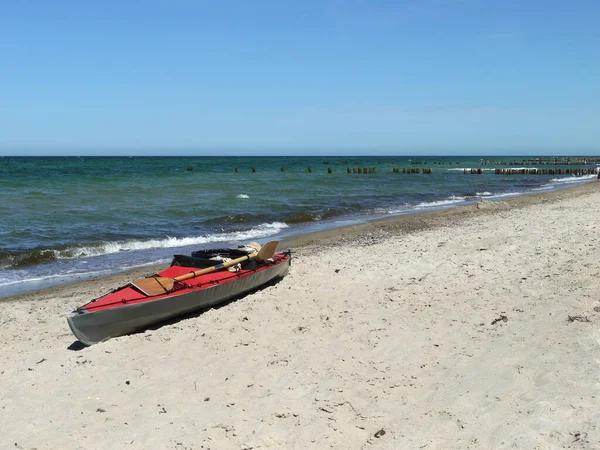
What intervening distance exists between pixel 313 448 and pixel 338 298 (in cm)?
415

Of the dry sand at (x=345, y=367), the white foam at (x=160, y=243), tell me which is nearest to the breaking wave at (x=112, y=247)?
the white foam at (x=160, y=243)

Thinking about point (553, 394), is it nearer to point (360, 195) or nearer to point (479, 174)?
point (360, 195)

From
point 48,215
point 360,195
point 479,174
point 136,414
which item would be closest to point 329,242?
point 136,414

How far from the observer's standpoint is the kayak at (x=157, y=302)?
7.32m

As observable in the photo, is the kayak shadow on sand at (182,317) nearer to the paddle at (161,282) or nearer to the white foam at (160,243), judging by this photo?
the paddle at (161,282)

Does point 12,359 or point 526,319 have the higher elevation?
point 526,319

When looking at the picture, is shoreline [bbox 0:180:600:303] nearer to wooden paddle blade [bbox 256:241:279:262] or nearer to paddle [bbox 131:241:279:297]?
paddle [bbox 131:241:279:297]

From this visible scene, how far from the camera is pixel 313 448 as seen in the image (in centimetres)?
452

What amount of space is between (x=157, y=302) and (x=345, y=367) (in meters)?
3.15

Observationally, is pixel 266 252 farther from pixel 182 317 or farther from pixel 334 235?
pixel 334 235

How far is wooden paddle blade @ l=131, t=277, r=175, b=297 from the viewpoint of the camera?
315 inches

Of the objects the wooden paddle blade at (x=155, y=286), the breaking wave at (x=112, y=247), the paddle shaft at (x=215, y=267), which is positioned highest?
the paddle shaft at (x=215, y=267)

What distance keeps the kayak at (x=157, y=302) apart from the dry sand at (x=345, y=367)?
23 cm

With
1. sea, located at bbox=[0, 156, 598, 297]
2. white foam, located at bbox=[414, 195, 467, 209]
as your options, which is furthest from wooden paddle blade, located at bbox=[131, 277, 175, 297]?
white foam, located at bbox=[414, 195, 467, 209]
